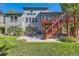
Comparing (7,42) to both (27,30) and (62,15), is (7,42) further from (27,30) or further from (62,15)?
(62,15)

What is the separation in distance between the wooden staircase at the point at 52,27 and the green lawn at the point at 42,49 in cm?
15

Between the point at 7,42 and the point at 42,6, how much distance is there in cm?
76

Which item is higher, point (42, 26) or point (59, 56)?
point (42, 26)

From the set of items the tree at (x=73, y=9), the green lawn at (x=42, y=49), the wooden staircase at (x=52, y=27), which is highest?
the tree at (x=73, y=9)

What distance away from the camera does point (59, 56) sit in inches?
286

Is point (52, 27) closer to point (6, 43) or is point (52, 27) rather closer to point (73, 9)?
point (73, 9)

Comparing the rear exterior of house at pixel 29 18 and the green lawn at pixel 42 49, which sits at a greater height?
the rear exterior of house at pixel 29 18

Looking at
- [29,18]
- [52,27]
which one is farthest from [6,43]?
[52,27]

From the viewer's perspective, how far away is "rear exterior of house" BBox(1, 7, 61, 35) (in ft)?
24.2

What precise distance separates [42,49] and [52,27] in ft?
1.23

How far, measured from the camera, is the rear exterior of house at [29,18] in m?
7.37

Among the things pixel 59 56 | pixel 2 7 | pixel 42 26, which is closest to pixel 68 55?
pixel 59 56

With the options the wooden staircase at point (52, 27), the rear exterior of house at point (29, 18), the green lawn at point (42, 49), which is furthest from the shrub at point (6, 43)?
the wooden staircase at point (52, 27)

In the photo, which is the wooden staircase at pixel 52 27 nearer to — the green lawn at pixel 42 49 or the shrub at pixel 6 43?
the green lawn at pixel 42 49
